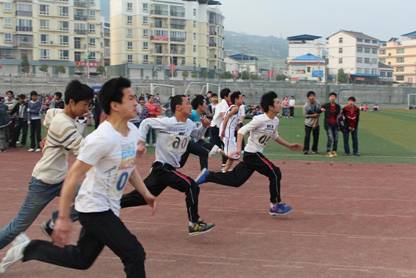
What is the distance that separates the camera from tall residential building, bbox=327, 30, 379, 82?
405ft

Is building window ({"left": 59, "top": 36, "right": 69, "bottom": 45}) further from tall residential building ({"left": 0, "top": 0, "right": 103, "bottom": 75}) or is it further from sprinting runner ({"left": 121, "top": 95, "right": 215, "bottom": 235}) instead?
sprinting runner ({"left": 121, "top": 95, "right": 215, "bottom": 235})

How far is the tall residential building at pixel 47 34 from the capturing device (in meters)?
84.6

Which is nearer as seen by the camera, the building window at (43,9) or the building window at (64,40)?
the building window at (43,9)

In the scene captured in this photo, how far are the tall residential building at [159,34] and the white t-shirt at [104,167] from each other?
A: 3554 inches

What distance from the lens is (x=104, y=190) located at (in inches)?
165

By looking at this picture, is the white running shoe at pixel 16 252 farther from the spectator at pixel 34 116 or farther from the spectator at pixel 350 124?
the spectator at pixel 350 124

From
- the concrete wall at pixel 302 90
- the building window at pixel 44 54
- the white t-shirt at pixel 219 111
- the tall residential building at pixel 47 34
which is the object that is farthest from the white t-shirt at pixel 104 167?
the building window at pixel 44 54

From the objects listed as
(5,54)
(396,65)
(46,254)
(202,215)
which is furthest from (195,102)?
(396,65)

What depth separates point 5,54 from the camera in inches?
3307

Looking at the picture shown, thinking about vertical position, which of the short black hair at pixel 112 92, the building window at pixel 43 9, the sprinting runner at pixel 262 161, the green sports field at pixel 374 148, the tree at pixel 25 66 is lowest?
the green sports field at pixel 374 148

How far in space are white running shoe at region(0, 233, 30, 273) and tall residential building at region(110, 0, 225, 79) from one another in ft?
294

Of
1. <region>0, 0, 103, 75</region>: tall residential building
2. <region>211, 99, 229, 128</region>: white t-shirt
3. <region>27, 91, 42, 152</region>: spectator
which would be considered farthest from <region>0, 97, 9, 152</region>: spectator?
<region>0, 0, 103, 75</region>: tall residential building

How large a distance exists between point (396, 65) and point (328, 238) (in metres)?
136

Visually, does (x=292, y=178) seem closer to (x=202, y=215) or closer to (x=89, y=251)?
(x=202, y=215)
